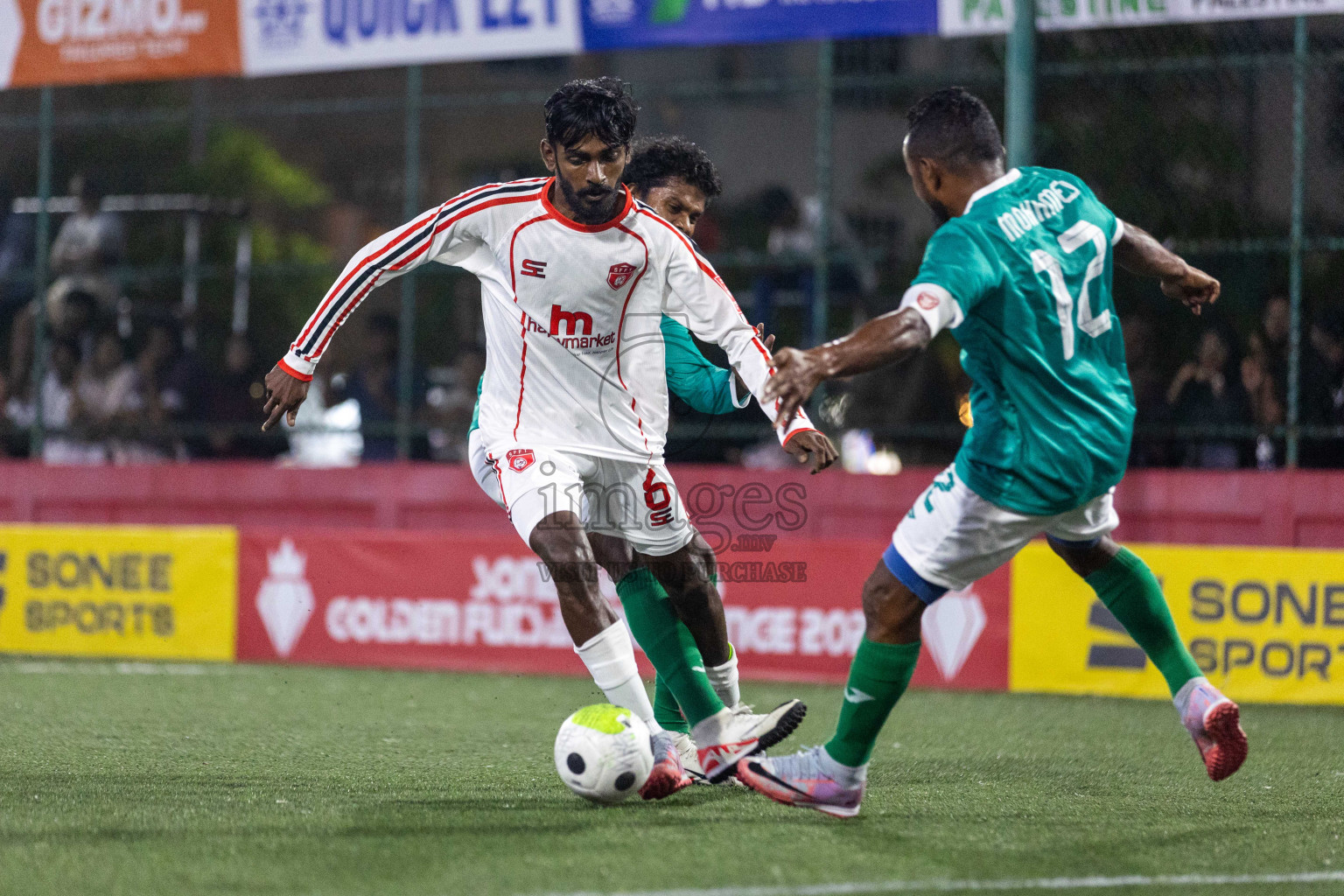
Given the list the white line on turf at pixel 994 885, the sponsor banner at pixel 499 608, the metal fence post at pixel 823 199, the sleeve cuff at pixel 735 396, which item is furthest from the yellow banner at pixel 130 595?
the white line on turf at pixel 994 885

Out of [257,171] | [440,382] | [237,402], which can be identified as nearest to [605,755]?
[440,382]

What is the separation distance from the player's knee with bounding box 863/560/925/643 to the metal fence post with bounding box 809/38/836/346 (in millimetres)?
6242

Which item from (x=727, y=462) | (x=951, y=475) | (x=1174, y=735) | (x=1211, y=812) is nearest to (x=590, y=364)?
(x=951, y=475)

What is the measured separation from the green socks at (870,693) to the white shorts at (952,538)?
0.61ft

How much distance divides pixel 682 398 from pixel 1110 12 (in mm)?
5333

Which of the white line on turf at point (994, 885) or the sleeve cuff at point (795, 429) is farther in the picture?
the sleeve cuff at point (795, 429)

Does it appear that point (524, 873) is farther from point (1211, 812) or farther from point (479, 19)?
point (479, 19)

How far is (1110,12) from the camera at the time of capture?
9.75 meters

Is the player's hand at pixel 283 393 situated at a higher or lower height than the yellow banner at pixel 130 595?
higher

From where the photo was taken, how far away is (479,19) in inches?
443

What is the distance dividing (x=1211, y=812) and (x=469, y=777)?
2.38 meters

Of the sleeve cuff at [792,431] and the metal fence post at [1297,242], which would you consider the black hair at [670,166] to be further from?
the metal fence post at [1297,242]

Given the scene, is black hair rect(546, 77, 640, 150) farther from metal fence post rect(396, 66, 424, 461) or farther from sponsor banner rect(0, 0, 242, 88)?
sponsor banner rect(0, 0, 242, 88)

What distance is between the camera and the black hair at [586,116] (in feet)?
16.4
